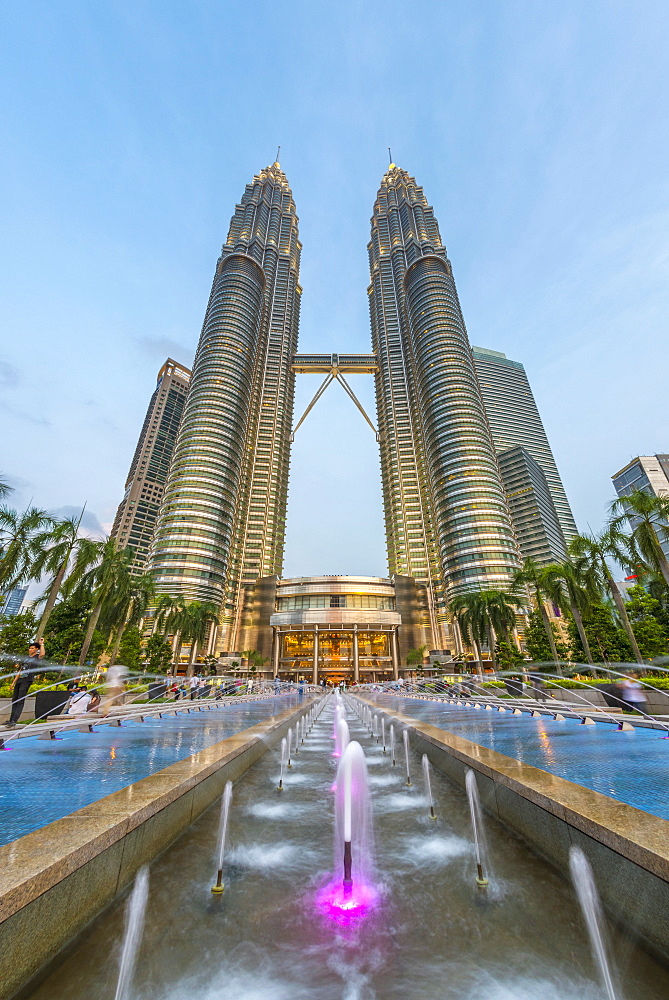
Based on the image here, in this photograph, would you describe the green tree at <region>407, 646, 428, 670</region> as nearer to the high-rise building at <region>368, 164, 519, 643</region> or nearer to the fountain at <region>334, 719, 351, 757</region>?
the high-rise building at <region>368, 164, 519, 643</region>

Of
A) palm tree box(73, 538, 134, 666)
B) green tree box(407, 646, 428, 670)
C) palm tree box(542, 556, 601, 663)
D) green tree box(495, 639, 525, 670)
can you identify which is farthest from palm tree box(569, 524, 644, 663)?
green tree box(407, 646, 428, 670)

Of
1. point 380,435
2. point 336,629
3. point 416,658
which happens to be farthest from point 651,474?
point 336,629

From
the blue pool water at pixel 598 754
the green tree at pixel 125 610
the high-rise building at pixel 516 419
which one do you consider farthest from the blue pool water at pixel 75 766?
the high-rise building at pixel 516 419

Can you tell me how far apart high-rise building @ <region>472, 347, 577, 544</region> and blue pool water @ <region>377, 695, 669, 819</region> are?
153 metres

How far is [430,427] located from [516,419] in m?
76.4

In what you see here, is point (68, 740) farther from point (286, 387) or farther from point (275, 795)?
point (286, 387)

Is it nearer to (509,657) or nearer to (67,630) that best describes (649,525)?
(509,657)

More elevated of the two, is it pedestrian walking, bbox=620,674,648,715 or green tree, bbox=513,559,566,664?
green tree, bbox=513,559,566,664

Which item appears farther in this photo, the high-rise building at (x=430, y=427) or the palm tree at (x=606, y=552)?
the high-rise building at (x=430, y=427)

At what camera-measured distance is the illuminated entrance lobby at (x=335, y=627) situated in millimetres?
91250

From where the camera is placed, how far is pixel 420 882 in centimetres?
379

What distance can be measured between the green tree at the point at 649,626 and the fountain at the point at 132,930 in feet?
124

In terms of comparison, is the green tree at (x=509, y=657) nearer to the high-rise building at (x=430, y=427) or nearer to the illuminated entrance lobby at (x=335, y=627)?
the high-rise building at (x=430, y=427)

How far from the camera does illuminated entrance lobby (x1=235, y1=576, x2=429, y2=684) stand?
9125 cm
